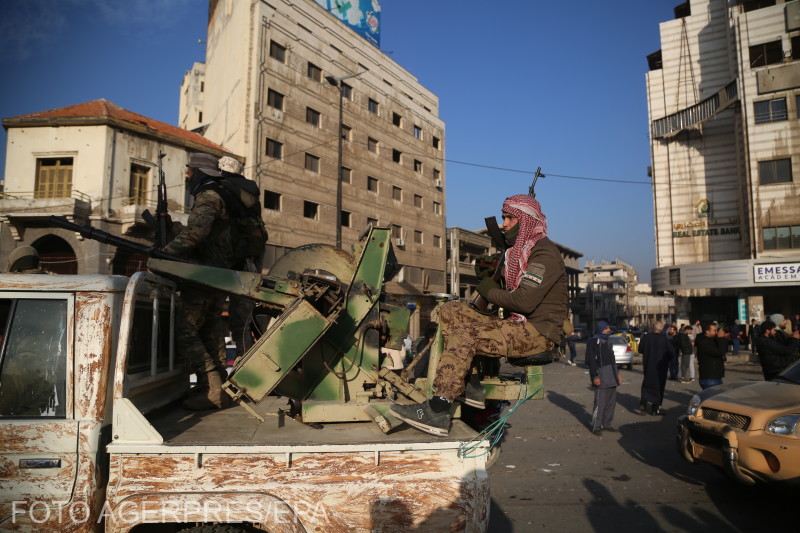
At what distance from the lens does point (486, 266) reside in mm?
3771

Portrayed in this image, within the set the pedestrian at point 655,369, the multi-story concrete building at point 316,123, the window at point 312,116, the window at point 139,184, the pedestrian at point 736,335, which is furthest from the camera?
the window at point 312,116

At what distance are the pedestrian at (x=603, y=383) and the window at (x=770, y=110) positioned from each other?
24.7 metres

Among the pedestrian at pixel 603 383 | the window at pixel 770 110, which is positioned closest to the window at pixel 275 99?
the pedestrian at pixel 603 383

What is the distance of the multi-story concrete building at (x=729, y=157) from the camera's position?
82.4 ft

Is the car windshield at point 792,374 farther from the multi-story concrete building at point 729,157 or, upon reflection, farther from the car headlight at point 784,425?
the multi-story concrete building at point 729,157

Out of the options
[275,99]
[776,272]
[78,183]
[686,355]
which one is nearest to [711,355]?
[686,355]

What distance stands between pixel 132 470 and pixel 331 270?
185 cm

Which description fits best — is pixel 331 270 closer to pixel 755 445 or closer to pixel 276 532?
pixel 276 532

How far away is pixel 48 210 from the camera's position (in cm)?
1908

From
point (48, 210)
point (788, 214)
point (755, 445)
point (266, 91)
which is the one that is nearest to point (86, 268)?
point (48, 210)

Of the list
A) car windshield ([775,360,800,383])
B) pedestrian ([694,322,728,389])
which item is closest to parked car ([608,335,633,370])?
pedestrian ([694,322,728,389])

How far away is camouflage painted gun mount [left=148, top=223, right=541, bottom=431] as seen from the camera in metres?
2.84

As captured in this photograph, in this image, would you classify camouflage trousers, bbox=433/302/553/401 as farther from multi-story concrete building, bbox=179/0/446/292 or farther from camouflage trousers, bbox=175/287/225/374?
multi-story concrete building, bbox=179/0/446/292

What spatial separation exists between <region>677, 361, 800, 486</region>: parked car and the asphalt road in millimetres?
247
